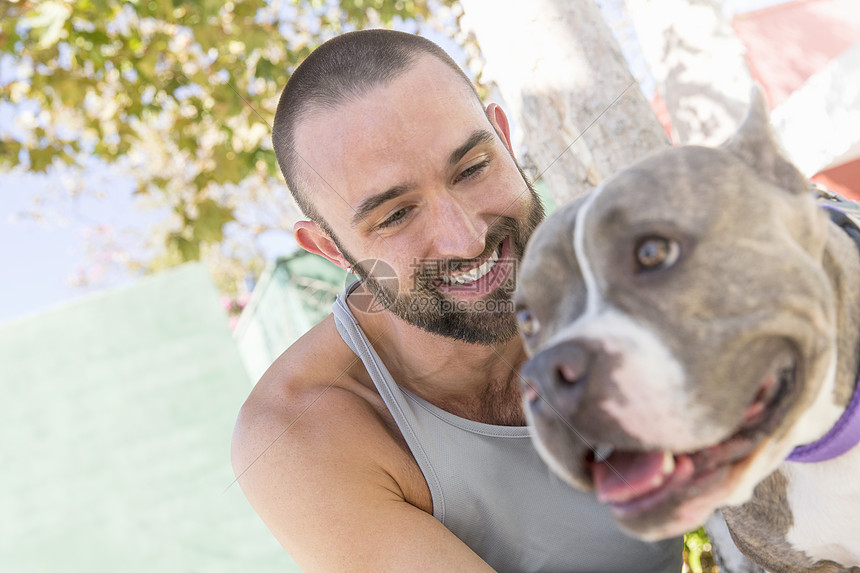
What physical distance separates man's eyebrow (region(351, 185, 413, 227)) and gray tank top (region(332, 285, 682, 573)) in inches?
30.8

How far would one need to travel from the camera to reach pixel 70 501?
16.6 ft

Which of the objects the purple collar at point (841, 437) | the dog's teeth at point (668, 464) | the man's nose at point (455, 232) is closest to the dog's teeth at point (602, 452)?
the dog's teeth at point (668, 464)

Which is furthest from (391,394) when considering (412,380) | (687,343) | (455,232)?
(687,343)

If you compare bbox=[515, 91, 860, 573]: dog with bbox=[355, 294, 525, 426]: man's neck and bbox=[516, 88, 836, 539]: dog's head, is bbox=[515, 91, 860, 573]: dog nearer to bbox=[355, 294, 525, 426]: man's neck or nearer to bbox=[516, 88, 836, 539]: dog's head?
bbox=[516, 88, 836, 539]: dog's head

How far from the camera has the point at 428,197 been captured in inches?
105

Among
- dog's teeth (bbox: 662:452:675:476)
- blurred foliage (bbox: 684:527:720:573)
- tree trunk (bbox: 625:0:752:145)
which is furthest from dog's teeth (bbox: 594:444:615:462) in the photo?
blurred foliage (bbox: 684:527:720:573)

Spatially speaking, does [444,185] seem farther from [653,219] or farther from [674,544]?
[674,544]

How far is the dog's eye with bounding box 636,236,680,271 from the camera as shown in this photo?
4.98ft

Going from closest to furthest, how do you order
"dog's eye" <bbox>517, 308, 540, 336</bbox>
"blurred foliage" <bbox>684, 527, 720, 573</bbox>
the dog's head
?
the dog's head, "dog's eye" <bbox>517, 308, 540, 336</bbox>, "blurred foliage" <bbox>684, 527, 720, 573</bbox>

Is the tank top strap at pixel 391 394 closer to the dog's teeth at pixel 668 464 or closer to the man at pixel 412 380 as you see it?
the man at pixel 412 380

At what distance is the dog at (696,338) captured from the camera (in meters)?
1.41

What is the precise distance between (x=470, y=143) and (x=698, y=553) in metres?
3.32

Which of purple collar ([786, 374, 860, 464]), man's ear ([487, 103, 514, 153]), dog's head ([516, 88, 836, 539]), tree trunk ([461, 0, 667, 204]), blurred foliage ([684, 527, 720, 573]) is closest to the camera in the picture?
dog's head ([516, 88, 836, 539])

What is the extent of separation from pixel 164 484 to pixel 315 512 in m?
3.19
